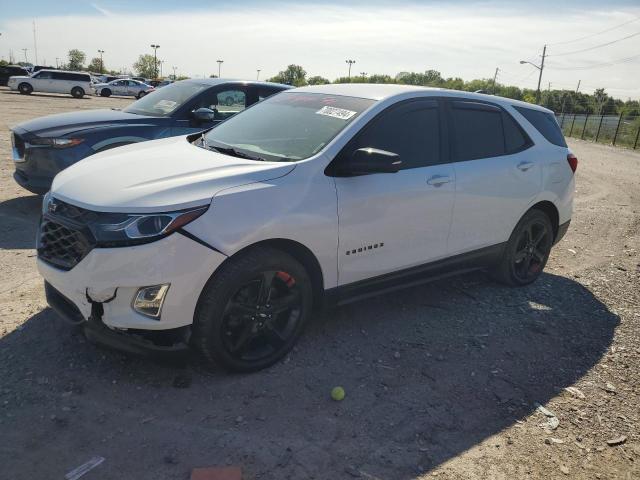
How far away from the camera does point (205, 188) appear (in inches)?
125

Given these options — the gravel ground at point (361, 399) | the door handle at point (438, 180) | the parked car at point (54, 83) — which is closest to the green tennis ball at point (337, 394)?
the gravel ground at point (361, 399)

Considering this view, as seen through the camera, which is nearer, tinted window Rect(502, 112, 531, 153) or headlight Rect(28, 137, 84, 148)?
tinted window Rect(502, 112, 531, 153)

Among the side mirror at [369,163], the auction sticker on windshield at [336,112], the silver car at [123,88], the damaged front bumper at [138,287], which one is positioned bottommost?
the silver car at [123,88]

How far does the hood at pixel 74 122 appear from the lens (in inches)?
250

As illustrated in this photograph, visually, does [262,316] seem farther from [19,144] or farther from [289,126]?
[19,144]

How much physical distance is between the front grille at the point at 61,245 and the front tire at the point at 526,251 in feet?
12.3

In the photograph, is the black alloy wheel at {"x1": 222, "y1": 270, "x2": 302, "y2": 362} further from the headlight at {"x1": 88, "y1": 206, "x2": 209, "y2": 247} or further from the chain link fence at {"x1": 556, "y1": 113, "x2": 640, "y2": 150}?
the chain link fence at {"x1": 556, "y1": 113, "x2": 640, "y2": 150}

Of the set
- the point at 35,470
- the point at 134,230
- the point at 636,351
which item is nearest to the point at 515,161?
the point at 636,351

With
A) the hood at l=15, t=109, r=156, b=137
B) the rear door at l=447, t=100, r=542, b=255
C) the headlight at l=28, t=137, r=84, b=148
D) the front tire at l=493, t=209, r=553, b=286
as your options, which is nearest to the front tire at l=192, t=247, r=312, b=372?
the rear door at l=447, t=100, r=542, b=255

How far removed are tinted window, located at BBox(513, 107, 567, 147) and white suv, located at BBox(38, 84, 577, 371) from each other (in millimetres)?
297

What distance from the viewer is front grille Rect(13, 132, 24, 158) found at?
6.48 metres

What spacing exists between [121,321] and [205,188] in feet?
2.91

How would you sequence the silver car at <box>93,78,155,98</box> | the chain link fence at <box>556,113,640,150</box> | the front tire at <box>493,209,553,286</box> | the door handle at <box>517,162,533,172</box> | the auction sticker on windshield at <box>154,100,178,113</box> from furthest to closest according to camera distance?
the silver car at <box>93,78,155,98</box> < the chain link fence at <box>556,113,640,150</box> < the auction sticker on windshield at <box>154,100,178,113</box> < the front tire at <box>493,209,553,286</box> < the door handle at <box>517,162,533,172</box>

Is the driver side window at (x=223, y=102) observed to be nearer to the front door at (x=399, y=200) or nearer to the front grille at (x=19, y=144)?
the front grille at (x=19, y=144)
